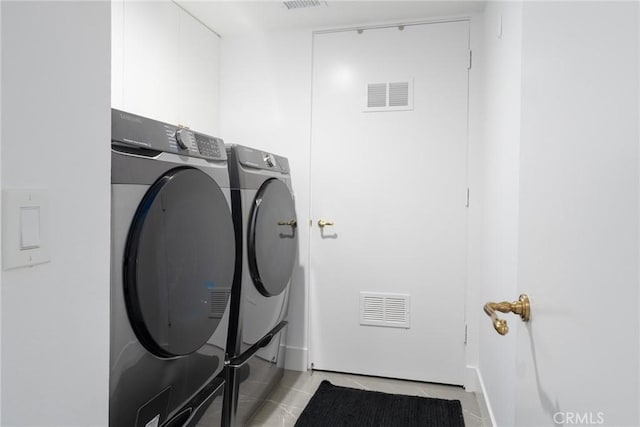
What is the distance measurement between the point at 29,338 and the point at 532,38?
1.04m

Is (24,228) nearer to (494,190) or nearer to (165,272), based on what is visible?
(165,272)

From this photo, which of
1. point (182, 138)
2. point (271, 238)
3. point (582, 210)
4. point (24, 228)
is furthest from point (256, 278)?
point (582, 210)

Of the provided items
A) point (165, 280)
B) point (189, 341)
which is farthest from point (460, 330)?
point (165, 280)

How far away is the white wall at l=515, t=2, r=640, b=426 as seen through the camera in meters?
0.45

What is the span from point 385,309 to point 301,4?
6.36ft

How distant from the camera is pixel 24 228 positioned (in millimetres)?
646

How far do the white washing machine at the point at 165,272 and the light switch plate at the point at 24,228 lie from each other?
357 millimetres

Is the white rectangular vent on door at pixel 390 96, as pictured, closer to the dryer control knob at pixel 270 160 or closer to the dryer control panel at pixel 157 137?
the dryer control knob at pixel 270 160

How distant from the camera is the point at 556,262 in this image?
2.15 ft

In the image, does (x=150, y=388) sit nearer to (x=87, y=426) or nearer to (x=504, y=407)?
(x=87, y=426)

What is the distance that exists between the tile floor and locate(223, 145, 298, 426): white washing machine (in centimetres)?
9

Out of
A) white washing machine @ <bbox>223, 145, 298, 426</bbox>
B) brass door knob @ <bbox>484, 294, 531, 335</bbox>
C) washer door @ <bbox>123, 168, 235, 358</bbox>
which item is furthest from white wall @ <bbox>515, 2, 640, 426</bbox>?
white washing machine @ <bbox>223, 145, 298, 426</bbox>

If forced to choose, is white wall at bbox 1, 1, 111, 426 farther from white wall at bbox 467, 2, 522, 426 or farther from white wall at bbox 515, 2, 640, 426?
white wall at bbox 467, 2, 522, 426

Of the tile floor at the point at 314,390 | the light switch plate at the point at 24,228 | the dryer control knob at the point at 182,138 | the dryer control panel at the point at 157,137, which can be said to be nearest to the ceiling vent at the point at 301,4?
the dryer control panel at the point at 157,137
